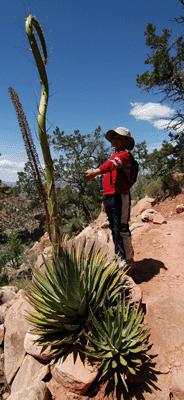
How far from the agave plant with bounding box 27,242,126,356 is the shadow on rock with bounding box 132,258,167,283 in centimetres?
124

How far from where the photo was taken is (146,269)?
355cm

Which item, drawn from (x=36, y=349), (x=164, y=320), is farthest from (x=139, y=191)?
(x=36, y=349)

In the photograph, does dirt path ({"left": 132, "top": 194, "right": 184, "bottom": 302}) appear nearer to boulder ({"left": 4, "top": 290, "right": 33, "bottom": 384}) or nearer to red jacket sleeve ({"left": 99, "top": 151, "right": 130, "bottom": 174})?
boulder ({"left": 4, "top": 290, "right": 33, "bottom": 384})

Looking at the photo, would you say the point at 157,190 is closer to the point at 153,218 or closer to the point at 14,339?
the point at 153,218

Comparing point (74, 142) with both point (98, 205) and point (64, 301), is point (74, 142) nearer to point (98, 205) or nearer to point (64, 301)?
point (98, 205)

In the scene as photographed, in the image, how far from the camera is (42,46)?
152cm

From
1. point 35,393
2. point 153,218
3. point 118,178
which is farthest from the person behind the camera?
point 153,218

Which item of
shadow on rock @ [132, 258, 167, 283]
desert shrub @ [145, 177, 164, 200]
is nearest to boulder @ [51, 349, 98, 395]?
shadow on rock @ [132, 258, 167, 283]

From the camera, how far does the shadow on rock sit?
328cm

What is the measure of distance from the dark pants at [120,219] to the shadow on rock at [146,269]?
1.77ft

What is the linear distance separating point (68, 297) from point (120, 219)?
1472 mm

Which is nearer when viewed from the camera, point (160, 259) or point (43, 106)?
point (43, 106)

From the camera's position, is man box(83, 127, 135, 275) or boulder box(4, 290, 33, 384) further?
man box(83, 127, 135, 275)

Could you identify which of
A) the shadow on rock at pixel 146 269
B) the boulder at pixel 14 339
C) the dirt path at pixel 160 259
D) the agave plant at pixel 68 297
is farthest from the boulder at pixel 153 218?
the boulder at pixel 14 339
